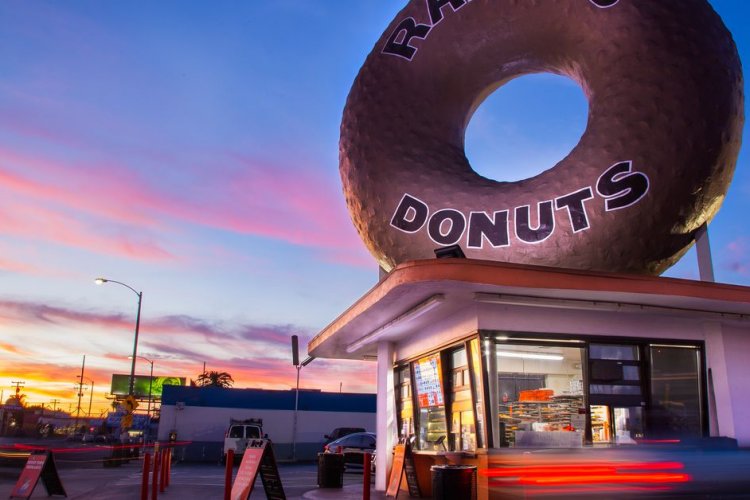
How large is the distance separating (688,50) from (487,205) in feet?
12.2

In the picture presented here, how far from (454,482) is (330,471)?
6358 millimetres

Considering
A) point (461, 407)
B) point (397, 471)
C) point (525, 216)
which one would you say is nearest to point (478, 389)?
point (461, 407)

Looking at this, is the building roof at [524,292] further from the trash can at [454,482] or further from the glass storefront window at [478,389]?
the trash can at [454,482]

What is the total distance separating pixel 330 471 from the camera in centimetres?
1485

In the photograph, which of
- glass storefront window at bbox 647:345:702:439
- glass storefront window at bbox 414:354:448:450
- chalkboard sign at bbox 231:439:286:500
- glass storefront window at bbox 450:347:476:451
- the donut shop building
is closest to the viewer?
chalkboard sign at bbox 231:439:286:500

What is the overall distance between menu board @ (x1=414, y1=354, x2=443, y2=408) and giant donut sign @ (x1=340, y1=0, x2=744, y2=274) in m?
1.97

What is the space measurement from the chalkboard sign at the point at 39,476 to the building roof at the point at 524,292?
615 centimetres

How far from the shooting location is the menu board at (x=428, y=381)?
11.9m

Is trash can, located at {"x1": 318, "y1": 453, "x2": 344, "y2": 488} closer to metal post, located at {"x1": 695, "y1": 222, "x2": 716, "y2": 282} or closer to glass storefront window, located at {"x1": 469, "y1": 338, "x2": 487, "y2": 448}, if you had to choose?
glass storefront window, located at {"x1": 469, "y1": 338, "x2": 487, "y2": 448}

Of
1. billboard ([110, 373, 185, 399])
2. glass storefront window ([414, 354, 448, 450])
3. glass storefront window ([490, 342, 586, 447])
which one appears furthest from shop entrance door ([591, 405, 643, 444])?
billboard ([110, 373, 185, 399])

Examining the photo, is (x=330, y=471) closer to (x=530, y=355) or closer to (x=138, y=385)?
(x=530, y=355)

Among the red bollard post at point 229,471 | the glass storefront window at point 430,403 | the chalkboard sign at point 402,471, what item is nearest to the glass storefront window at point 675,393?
the glass storefront window at point 430,403

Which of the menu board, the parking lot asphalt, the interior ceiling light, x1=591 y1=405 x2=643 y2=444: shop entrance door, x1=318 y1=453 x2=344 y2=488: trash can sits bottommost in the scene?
the parking lot asphalt

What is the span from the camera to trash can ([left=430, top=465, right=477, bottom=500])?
29.7 feet
